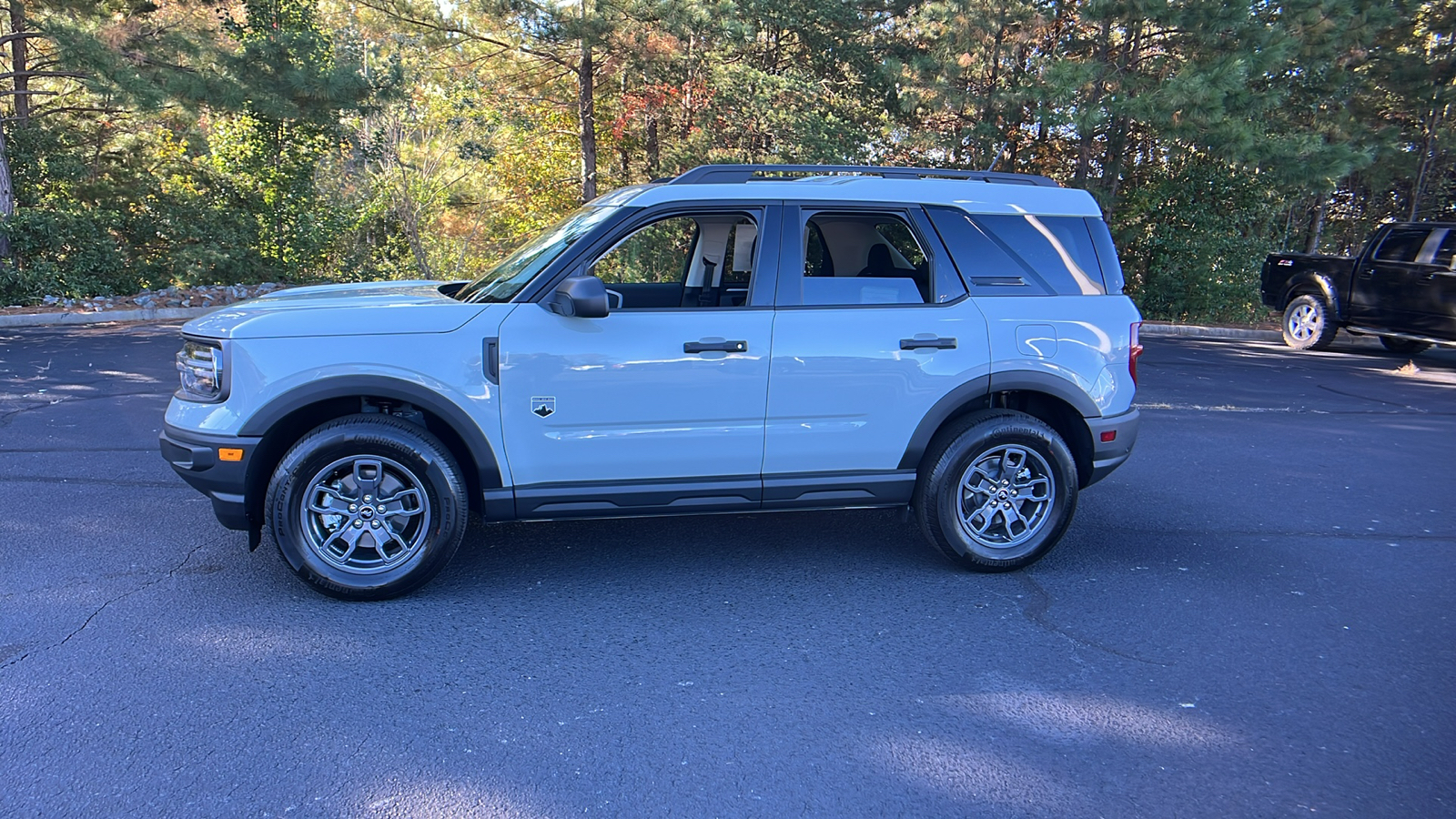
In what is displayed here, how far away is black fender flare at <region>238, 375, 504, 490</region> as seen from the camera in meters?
4.12

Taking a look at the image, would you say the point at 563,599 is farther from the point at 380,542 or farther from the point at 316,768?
the point at 316,768

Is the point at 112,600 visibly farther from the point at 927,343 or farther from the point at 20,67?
the point at 20,67

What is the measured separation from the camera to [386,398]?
168 inches

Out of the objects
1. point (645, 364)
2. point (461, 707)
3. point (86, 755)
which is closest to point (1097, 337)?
point (645, 364)

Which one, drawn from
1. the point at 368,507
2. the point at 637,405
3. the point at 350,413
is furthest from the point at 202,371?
the point at 637,405

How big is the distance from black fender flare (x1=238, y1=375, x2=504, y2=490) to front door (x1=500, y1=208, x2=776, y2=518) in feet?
0.40

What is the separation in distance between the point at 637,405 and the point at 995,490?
1.88m

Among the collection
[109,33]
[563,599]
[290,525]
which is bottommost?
[563,599]

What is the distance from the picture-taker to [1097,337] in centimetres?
489

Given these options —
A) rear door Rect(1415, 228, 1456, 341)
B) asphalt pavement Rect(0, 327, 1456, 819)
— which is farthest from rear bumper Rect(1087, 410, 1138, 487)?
rear door Rect(1415, 228, 1456, 341)

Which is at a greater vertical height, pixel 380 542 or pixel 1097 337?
pixel 1097 337

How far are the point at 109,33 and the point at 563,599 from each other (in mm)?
14943

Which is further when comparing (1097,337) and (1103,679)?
(1097,337)

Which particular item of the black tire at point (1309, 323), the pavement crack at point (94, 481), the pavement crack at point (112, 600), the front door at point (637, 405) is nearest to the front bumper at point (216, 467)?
the pavement crack at point (112, 600)
